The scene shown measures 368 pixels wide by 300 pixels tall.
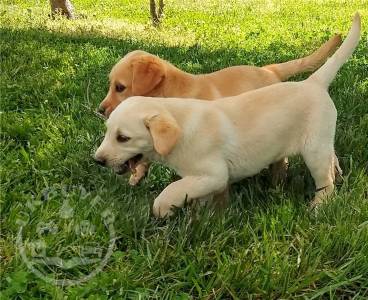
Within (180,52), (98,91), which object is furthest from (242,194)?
(180,52)

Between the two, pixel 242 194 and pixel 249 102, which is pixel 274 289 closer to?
pixel 242 194

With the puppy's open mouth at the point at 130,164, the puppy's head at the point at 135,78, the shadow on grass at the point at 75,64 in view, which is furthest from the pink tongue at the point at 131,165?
the puppy's head at the point at 135,78

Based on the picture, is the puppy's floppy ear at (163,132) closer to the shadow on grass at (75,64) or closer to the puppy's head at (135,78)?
the shadow on grass at (75,64)

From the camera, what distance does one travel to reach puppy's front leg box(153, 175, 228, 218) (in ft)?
12.2

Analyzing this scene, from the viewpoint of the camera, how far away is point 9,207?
368 centimetres

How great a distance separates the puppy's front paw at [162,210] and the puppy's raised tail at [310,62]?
230 cm

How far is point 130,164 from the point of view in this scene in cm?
396

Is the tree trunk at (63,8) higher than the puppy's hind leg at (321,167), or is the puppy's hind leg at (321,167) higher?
the puppy's hind leg at (321,167)

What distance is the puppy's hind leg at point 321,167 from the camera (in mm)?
4148

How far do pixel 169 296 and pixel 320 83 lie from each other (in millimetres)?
2123

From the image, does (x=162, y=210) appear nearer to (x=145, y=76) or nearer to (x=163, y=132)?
(x=163, y=132)

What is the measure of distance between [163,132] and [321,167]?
1273mm

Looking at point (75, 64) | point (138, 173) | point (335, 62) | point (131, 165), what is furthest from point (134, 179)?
point (75, 64)

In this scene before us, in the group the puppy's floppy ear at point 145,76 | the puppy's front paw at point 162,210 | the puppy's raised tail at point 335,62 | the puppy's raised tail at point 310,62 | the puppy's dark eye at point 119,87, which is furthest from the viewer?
the puppy's raised tail at point 310,62
